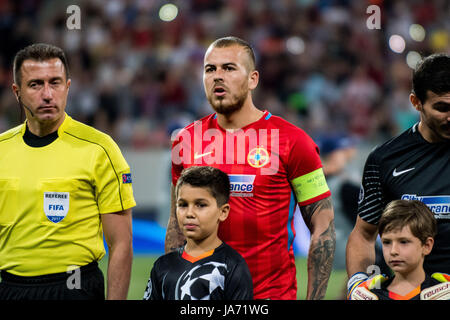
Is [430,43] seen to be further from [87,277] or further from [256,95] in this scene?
[87,277]

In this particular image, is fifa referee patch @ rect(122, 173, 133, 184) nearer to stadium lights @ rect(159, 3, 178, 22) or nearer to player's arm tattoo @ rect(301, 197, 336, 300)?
player's arm tattoo @ rect(301, 197, 336, 300)

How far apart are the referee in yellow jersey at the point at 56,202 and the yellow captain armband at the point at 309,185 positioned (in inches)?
36.1

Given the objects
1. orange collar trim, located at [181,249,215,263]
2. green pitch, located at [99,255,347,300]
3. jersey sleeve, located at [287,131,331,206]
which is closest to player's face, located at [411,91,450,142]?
jersey sleeve, located at [287,131,331,206]

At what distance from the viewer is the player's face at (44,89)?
376 centimetres

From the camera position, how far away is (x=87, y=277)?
12.1 feet

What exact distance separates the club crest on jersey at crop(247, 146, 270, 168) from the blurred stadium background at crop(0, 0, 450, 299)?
275 inches

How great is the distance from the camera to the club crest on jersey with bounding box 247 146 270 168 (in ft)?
12.9

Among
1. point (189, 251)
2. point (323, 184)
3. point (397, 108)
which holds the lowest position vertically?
point (189, 251)

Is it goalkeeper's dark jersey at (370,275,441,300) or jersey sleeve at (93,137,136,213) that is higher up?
jersey sleeve at (93,137,136,213)

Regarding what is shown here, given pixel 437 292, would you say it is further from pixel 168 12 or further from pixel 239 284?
pixel 168 12

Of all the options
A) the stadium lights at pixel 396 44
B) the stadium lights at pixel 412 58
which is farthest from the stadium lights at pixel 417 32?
the stadium lights at pixel 412 58

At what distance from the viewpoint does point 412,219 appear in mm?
3459
